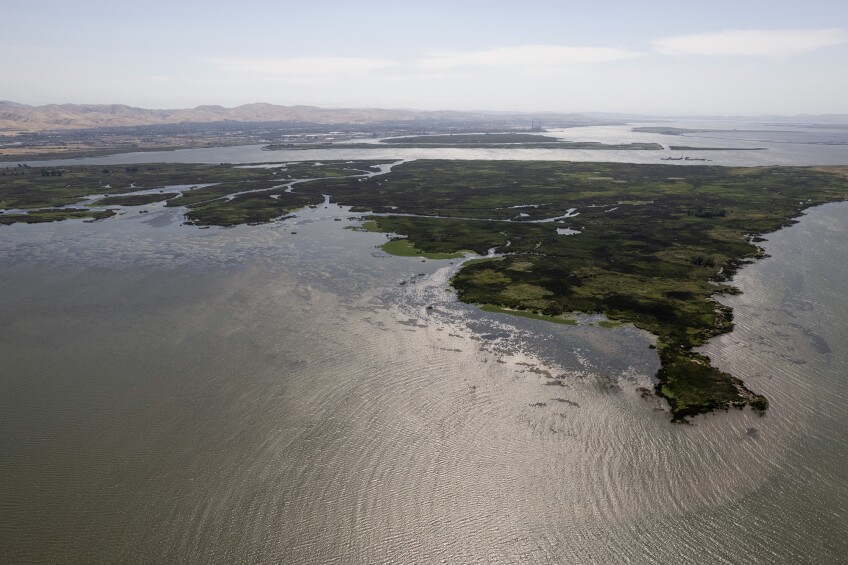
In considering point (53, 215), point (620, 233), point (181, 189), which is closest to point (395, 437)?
point (620, 233)

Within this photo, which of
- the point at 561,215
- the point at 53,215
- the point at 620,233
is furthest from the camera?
the point at 53,215

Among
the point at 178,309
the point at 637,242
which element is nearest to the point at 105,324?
the point at 178,309

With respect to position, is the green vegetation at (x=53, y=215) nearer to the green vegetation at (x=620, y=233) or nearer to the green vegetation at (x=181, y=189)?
the green vegetation at (x=181, y=189)

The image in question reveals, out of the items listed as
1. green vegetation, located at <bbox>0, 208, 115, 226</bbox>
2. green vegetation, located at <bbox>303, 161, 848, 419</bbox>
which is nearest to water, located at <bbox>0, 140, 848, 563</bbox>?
green vegetation, located at <bbox>303, 161, 848, 419</bbox>

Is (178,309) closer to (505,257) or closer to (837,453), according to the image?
(505,257)

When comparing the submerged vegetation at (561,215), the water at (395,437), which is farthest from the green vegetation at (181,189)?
the water at (395,437)

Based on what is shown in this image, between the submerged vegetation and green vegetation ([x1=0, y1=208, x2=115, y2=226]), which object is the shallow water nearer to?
the submerged vegetation

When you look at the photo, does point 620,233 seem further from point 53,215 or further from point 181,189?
point 181,189
